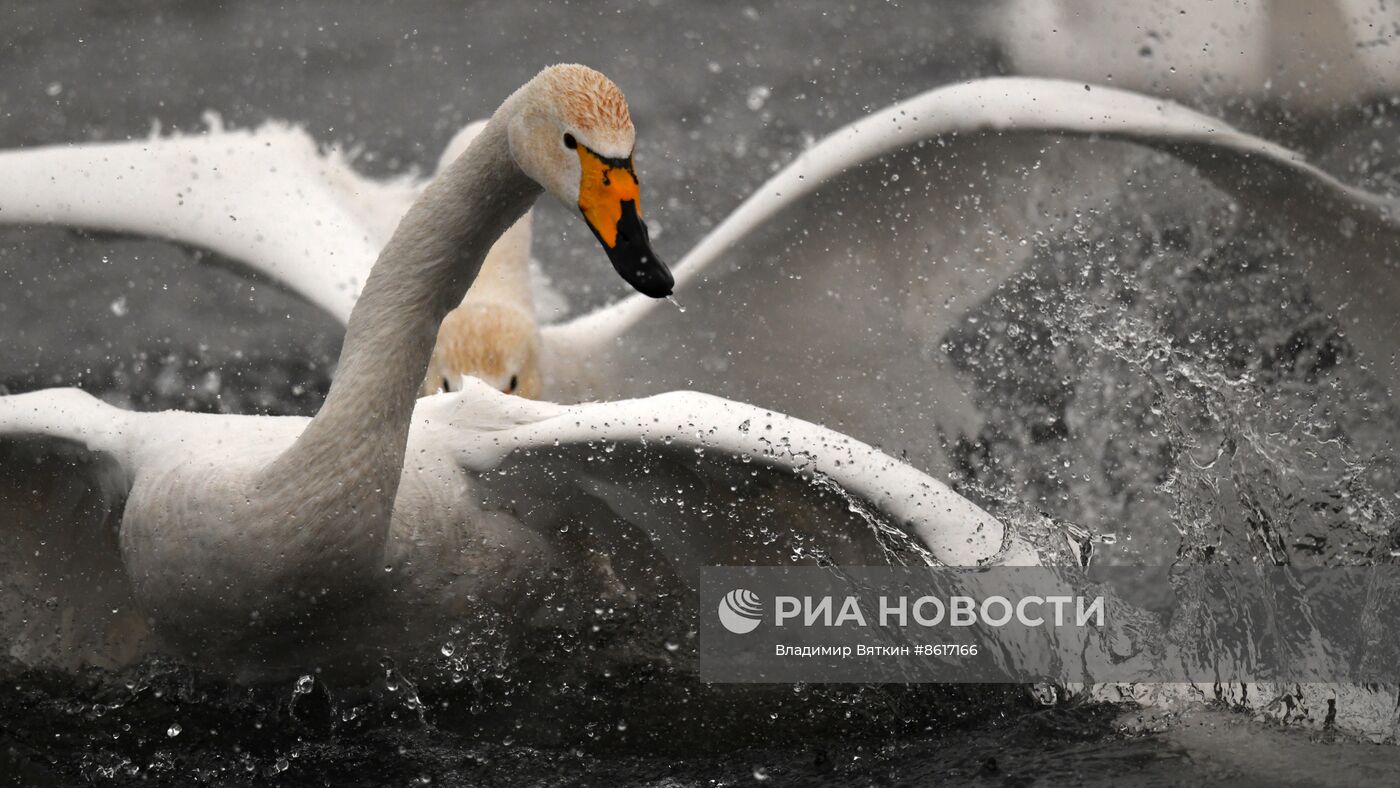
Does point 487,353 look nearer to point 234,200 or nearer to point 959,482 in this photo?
point 234,200

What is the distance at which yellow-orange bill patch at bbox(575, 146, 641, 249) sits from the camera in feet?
8.89

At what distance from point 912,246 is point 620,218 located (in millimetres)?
1786

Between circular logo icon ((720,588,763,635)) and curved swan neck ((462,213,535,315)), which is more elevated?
curved swan neck ((462,213,535,315))

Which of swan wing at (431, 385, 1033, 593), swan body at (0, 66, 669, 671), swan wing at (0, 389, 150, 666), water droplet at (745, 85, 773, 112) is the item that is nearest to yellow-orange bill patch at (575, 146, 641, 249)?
swan body at (0, 66, 669, 671)

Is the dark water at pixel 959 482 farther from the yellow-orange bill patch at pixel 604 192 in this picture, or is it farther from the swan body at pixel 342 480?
the yellow-orange bill patch at pixel 604 192

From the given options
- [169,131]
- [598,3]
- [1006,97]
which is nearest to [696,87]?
[598,3]

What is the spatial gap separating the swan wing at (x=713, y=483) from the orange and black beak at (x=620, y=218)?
0.48m

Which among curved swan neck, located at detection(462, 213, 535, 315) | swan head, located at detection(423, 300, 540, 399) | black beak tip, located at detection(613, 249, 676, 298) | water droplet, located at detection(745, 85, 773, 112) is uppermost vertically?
water droplet, located at detection(745, 85, 773, 112)

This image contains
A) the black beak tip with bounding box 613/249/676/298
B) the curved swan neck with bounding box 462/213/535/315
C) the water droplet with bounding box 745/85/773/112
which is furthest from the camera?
the water droplet with bounding box 745/85/773/112

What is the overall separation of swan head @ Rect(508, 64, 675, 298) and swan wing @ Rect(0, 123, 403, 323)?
1.59m

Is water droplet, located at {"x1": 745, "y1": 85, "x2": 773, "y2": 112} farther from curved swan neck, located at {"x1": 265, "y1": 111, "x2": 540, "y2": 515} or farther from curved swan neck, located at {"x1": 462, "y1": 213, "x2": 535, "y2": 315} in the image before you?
curved swan neck, located at {"x1": 265, "y1": 111, "x2": 540, "y2": 515}

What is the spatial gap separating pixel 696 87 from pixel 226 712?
519 centimetres

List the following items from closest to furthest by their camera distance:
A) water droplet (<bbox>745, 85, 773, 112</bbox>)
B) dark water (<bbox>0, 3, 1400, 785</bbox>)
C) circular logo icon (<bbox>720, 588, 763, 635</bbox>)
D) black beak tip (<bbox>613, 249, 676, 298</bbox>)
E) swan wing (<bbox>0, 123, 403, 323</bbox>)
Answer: black beak tip (<bbox>613, 249, 676, 298</bbox>), dark water (<bbox>0, 3, 1400, 785</bbox>), circular logo icon (<bbox>720, 588, 763, 635</bbox>), swan wing (<bbox>0, 123, 403, 323</bbox>), water droplet (<bbox>745, 85, 773, 112</bbox>)

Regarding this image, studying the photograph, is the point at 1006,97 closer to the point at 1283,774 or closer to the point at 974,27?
the point at 1283,774
